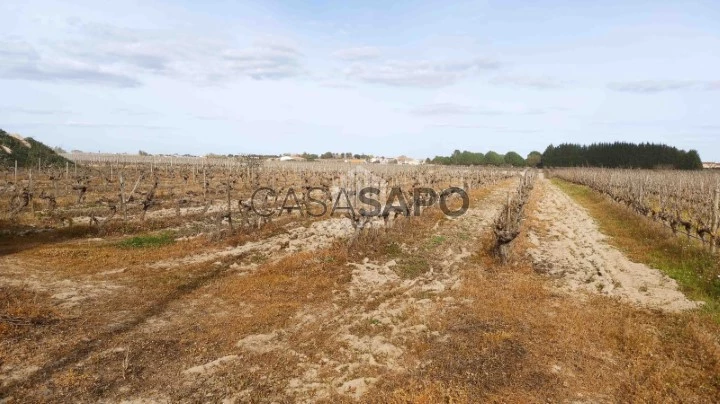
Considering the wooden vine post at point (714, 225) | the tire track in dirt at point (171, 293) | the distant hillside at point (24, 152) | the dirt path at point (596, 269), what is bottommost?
the tire track in dirt at point (171, 293)

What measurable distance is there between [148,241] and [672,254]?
1600cm

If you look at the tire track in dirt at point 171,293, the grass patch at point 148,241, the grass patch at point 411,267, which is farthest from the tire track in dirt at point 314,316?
the grass patch at point 148,241

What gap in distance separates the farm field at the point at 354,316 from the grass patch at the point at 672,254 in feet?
0.24

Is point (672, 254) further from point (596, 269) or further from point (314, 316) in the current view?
point (314, 316)

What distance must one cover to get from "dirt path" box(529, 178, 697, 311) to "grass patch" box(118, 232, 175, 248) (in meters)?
11.5

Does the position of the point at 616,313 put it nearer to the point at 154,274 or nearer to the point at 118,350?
the point at 118,350

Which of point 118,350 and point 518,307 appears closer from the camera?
point 118,350

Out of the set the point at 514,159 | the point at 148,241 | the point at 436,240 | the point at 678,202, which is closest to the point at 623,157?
the point at 514,159

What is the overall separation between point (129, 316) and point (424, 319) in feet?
17.4

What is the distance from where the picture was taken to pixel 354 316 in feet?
25.9

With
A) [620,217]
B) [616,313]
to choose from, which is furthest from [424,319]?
[620,217]

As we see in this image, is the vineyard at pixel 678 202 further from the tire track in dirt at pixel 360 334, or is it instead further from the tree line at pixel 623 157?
the tree line at pixel 623 157

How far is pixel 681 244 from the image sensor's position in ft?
42.4

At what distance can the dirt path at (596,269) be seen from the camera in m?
9.15
